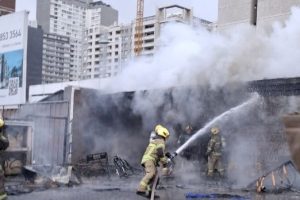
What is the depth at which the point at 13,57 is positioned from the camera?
142ft

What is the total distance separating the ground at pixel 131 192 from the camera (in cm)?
987

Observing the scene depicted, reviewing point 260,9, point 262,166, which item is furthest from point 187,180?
point 260,9

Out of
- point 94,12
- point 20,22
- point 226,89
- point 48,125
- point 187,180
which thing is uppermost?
point 94,12

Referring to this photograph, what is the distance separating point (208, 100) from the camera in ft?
48.1

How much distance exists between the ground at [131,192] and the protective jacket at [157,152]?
1.52 m

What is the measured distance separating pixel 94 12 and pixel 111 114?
73909 millimetres

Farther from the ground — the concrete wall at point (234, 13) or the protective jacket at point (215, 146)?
the concrete wall at point (234, 13)

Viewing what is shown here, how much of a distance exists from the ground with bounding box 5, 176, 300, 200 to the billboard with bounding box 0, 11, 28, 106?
3090cm

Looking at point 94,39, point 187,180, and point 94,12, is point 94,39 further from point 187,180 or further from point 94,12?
point 187,180

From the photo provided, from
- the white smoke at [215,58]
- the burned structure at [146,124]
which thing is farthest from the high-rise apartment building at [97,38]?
the white smoke at [215,58]

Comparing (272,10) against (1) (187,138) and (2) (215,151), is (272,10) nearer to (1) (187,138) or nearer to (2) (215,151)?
(1) (187,138)

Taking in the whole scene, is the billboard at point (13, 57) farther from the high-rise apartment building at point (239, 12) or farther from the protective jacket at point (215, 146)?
the protective jacket at point (215, 146)

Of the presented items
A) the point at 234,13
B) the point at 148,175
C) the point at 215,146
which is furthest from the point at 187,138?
the point at 234,13

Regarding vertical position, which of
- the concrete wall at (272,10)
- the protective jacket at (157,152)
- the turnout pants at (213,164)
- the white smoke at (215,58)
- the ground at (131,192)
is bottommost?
the ground at (131,192)
